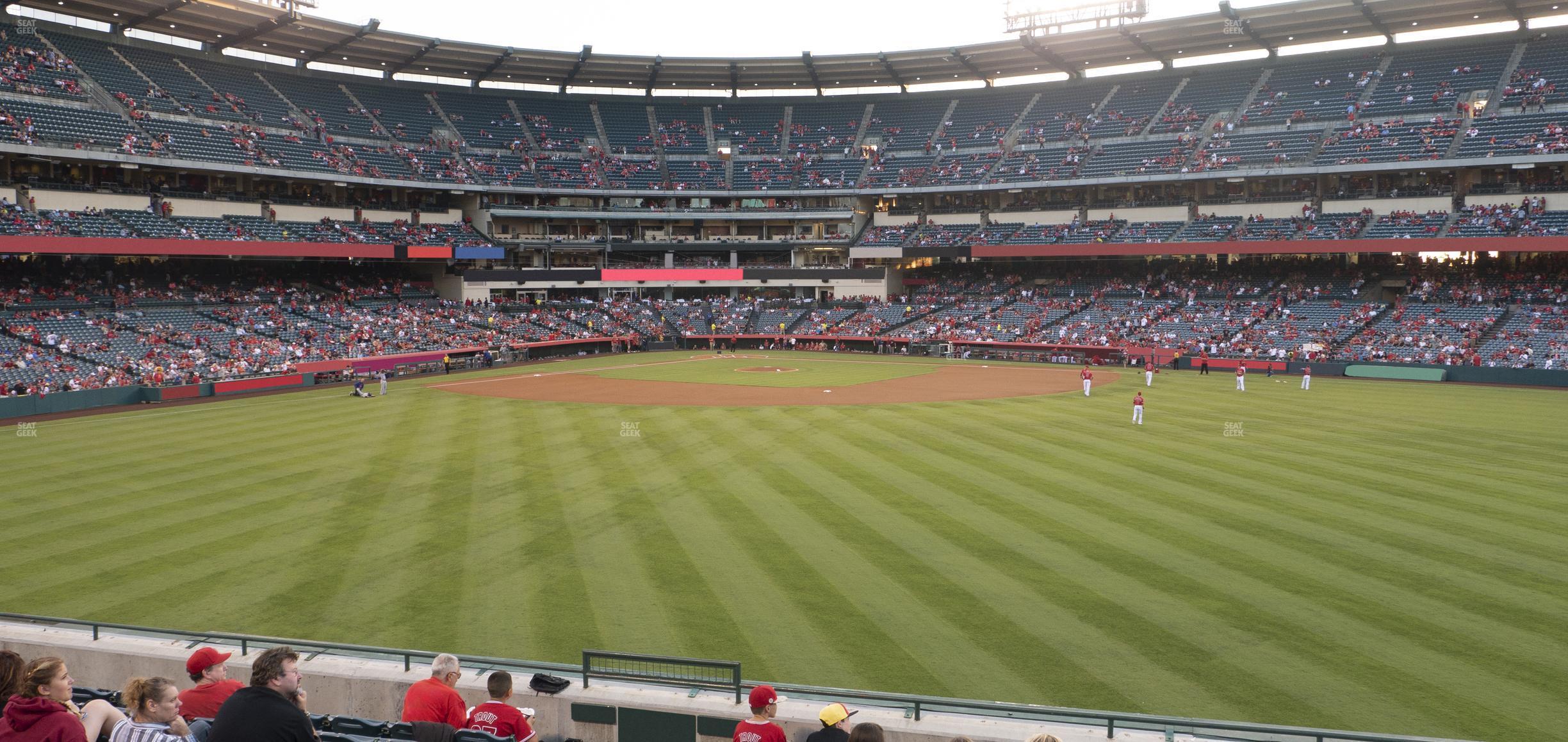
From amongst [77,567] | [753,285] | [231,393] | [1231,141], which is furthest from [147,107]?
[1231,141]

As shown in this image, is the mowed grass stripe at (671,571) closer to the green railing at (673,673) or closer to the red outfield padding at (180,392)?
the green railing at (673,673)

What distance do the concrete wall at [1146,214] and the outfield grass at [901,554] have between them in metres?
39.4

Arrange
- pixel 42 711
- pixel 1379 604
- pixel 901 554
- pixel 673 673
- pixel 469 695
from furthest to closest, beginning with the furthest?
pixel 901 554, pixel 1379 604, pixel 673 673, pixel 469 695, pixel 42 711

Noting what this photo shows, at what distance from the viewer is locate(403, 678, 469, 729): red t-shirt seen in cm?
693

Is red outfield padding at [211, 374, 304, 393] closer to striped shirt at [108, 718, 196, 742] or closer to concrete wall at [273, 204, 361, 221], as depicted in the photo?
concrete wall at [273, 204, 361, 221]

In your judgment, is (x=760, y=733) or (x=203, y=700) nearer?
(x=760, y=733)

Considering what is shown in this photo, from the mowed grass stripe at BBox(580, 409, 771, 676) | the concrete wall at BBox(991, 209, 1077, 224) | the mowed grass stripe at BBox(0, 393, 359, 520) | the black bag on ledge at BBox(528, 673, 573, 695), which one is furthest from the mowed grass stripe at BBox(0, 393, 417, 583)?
the concrete wall at BBox(991, 209, 1077, 224)

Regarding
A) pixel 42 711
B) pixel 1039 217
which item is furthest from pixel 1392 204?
pixel 42 711

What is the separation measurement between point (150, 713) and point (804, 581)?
10.4 m

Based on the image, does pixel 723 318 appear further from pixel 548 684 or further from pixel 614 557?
pixel 548 684

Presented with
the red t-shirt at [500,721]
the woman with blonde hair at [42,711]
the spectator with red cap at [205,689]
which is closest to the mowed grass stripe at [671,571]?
the red t-shirt at [500,721]

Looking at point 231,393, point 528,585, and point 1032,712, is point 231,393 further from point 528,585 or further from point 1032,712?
point 1032,712

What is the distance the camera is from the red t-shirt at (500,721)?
684cm

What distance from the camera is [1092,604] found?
1376 cm
